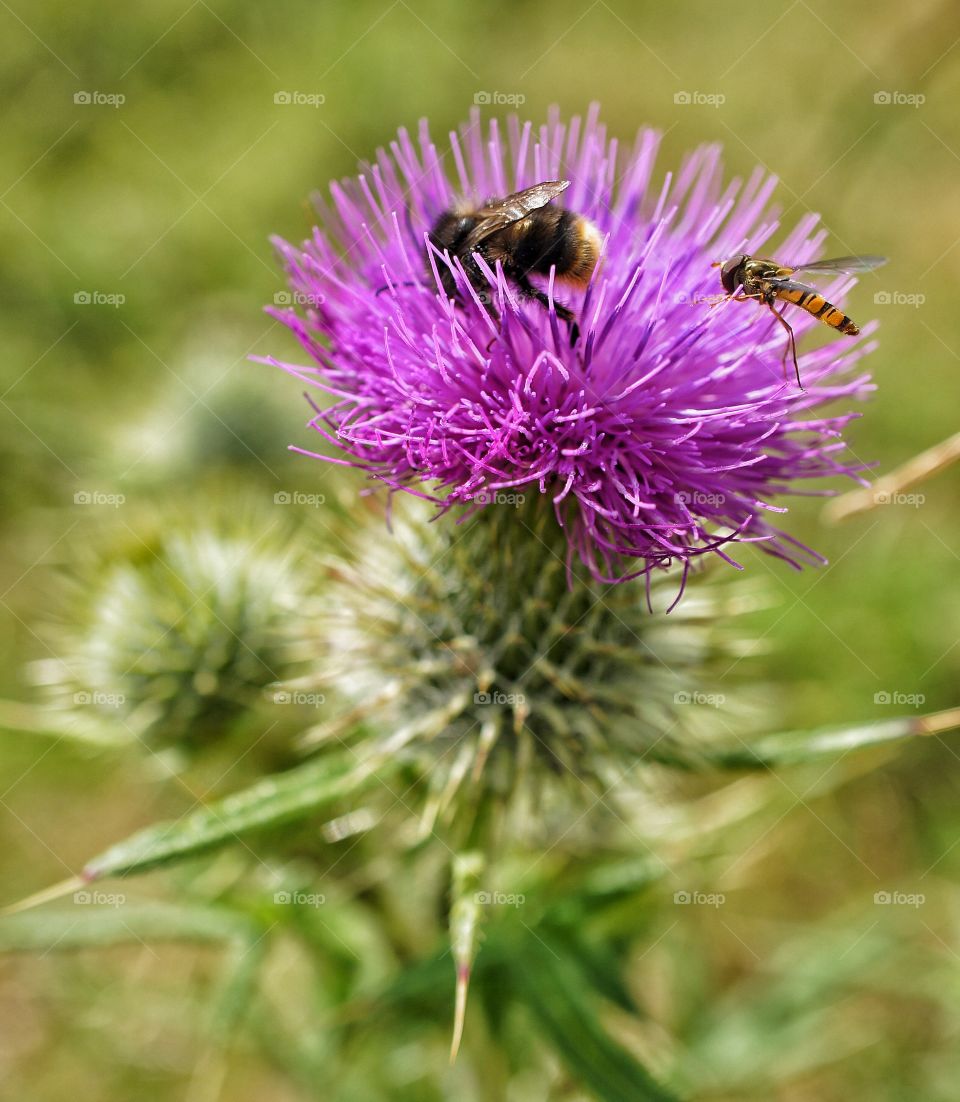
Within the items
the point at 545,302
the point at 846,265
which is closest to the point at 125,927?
the point at 545,302

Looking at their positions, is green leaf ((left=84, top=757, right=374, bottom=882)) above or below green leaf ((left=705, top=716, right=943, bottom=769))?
below

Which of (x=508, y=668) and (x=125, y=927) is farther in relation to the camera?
(x=125, y=927)

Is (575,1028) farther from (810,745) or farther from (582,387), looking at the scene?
(582,387)

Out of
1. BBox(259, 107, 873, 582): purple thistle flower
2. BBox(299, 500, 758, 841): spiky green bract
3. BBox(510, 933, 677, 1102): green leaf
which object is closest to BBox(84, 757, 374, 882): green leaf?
BBox(299, 500, 758, 841): spiky green bract

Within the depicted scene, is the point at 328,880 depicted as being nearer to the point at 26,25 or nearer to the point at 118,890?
the point at 118,890

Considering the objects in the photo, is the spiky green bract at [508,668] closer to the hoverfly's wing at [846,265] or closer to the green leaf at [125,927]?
the green leaf at [125,927]

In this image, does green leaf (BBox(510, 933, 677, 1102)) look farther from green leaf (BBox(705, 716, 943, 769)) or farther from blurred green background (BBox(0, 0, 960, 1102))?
blurred green background (BBox(0, 0, 960, 1102))
